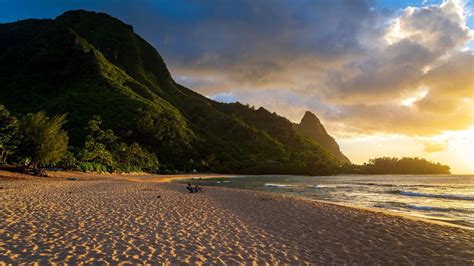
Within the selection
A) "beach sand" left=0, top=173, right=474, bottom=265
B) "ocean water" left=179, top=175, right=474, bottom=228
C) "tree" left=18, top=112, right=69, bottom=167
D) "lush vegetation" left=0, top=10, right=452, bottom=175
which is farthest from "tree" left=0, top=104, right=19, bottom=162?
"beach sand" left=0, top=173, right=474, bottom=265

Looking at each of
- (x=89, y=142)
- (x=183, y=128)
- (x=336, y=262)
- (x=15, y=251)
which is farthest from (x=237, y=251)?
(x=183, y=128)

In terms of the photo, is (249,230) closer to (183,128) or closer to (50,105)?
(50,105)

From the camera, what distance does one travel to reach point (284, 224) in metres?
16.3

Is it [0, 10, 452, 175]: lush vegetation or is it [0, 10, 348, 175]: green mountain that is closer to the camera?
[0, 10, 452, 175]: lush vegetation

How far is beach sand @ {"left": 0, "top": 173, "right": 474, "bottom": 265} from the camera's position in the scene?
9922 mm

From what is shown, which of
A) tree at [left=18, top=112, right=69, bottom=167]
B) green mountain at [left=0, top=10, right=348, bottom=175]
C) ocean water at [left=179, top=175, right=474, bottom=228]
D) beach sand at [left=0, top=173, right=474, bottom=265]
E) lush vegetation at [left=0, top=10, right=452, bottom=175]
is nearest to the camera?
beach sand at [left=0, top=173, right=474, bottom=265]

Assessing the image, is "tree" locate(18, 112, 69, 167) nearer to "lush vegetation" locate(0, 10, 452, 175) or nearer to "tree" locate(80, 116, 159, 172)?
"lush vegetation" locate(0, 10, 452, 175)

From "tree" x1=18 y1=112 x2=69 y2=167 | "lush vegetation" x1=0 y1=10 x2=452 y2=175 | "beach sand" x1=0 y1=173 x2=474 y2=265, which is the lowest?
"beach sand" x1=0 y1=173 x2=474 y2=265

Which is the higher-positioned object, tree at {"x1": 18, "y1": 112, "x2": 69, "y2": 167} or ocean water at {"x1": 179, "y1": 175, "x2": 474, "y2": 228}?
tree at {"x1": 18, "y1": 112, "x2": 69, "y2": 167}

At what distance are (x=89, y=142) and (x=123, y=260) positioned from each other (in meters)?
82.4

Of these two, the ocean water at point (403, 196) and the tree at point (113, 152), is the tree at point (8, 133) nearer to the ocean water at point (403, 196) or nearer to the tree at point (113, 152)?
the ocean water at point (403, 196)

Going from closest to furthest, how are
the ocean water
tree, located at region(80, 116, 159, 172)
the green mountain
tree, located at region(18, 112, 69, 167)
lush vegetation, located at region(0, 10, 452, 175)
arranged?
the ocean water < tree, located at region(18, 112, 69, 167) < tree, located at region(80, 116, 159, 172) < lush vegetation, located at region(0, 10, 452, 175) < the green mountain

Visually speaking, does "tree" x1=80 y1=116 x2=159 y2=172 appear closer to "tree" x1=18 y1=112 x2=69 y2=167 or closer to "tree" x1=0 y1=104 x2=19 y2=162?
"tree" x1=18 y1=112 x2=69 y2=167

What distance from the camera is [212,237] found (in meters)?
12.7
